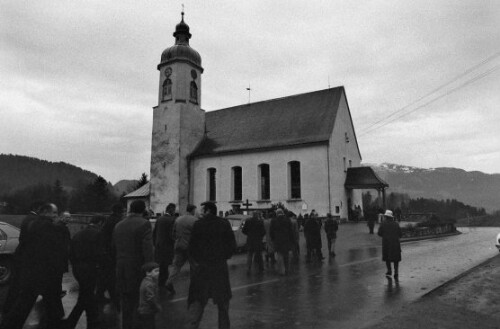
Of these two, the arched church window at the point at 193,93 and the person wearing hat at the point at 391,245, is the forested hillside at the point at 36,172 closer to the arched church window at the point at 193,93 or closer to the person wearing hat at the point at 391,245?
the arched church window at the point at 193,93

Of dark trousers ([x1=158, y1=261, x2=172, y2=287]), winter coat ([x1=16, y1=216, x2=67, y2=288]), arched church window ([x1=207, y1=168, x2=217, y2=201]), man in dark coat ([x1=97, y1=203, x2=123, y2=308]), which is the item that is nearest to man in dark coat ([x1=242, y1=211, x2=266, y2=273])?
dark trousers ([x1=158, y1=261, x2=172, y2=287])

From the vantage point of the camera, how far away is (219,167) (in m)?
36.0

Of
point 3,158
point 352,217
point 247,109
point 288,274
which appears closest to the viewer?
point 288,274

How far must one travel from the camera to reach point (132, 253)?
16.9 ft

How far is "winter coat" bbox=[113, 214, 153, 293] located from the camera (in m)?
5.10

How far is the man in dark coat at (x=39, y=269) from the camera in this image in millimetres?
4993

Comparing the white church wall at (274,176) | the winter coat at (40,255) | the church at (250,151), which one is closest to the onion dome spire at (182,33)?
the church at (250,151)

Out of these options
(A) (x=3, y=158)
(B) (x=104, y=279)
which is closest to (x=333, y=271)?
(B) (x=104, y=279)

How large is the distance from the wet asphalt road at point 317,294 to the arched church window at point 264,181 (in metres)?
20.6

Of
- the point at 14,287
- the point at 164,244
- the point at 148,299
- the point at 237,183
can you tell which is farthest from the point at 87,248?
the point at 237,183

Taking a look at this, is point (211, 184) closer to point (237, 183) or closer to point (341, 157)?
point (237, 183)

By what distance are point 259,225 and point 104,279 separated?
5110 millimetres

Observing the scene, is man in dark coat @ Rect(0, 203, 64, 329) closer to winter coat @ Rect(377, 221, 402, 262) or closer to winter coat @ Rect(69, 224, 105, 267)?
winter coat @ Rect(69, 224, 105, 267)

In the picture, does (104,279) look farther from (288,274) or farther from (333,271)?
(333,271)
